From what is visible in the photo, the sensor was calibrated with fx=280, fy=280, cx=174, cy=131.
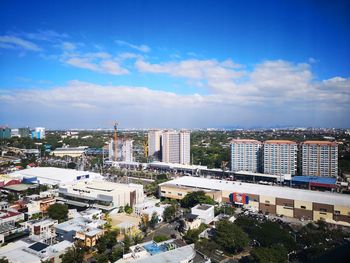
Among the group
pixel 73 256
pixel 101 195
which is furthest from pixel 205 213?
pixel 73 256

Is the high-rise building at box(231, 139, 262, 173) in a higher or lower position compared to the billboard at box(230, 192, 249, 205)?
higher

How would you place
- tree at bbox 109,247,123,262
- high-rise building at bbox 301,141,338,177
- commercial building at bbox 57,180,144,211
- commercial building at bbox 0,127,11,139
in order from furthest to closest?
commercial building at bbox 0,127,11,139 → high-rise building at bbox 301,141,338,177 → commercial building at bbox 57,180,144,211 → tree at bbox 109,247,123,262

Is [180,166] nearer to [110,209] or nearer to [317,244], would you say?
[110,209]

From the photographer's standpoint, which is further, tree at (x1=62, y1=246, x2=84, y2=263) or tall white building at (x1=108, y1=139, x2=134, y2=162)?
tall white building at (x1=108, y1=139, x2=134, y2=162)

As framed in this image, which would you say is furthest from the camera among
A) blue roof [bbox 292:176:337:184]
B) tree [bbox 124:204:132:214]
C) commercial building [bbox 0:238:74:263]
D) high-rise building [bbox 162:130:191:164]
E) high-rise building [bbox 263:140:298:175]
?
high-rise building [bbox 162:130:191:164]

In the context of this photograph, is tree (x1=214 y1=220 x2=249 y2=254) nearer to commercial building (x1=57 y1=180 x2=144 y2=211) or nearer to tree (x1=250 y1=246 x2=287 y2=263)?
tree (x1=250 y1=246 x2=287 y2=263)

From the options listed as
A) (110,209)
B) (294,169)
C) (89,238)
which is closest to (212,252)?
(89,238)

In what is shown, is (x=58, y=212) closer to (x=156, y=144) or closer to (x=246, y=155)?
(x=246, y=155)

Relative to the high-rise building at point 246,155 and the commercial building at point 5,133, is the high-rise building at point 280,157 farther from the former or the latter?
the commercial building at point 5,133

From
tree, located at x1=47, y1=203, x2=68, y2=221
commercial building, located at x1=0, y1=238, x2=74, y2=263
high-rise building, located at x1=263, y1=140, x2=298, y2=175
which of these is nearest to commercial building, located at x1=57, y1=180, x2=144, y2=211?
tree, located at x1=47, y1=203, x2=68, y2=221
